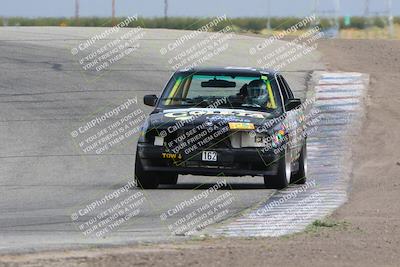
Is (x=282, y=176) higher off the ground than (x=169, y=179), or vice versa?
(x=282, y=176)

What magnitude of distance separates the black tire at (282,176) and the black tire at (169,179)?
4.01 feet

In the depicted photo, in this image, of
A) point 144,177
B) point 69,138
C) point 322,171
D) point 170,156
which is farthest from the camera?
point 69,138

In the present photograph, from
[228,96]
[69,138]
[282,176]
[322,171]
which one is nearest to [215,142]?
[282,176]

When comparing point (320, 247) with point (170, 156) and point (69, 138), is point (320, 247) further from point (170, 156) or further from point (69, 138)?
point (69, 138)

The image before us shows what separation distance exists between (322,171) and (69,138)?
4.97m

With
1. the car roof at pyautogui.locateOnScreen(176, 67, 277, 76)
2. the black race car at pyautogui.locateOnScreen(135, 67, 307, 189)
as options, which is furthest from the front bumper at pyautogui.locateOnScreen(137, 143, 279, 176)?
the car roof at pyautogui.locateOnScreen(176, 67, 277, 76)

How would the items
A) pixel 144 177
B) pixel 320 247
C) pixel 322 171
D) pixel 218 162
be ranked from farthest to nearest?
pixel 322 171
pixel 144 177
pixel 218 162
pixel 320 247

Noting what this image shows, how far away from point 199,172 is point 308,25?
105 ft

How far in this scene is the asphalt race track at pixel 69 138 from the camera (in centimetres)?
1138

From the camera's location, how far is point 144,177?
1479 centimetres

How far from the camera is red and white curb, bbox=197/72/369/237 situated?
11352mm

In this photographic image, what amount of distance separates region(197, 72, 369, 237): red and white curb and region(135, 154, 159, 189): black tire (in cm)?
156

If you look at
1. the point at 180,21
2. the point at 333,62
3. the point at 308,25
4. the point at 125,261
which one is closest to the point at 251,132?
the point at 125,261

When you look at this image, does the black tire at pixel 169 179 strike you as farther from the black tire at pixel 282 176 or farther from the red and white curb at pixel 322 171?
the red and white curb at pixel 322 171
